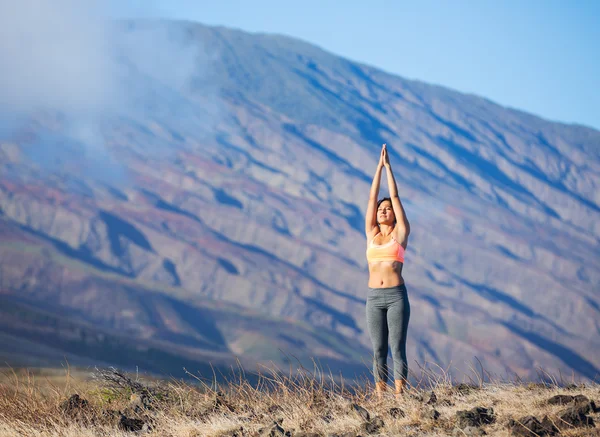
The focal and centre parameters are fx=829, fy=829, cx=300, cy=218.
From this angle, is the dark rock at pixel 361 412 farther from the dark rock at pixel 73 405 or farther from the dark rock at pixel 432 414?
the dark rock at pixel 73 405

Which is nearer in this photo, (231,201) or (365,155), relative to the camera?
(231,201)

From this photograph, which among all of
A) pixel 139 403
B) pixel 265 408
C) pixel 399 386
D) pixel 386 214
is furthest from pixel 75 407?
pixel 386 214

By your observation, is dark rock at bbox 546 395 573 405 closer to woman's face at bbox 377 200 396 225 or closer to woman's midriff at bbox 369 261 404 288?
woman's midriff at bbox 369 261 404 288

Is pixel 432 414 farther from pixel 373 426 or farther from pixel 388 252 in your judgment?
pixel 388 252

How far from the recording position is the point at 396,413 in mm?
5531

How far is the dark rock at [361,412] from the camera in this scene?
5473 millimetres

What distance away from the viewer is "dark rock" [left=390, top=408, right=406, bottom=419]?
5.49 m

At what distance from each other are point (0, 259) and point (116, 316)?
16.0m

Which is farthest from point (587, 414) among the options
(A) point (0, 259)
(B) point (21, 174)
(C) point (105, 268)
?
(B) point (21, 174)

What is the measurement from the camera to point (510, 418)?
5090mm

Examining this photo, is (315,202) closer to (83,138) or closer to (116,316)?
(83,138)

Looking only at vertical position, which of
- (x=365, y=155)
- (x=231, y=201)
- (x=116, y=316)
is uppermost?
(x=365, y=155)

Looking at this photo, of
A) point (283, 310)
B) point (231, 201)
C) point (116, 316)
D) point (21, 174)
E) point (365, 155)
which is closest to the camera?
point (116, 316)

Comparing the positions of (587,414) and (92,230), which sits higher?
(587,414)
